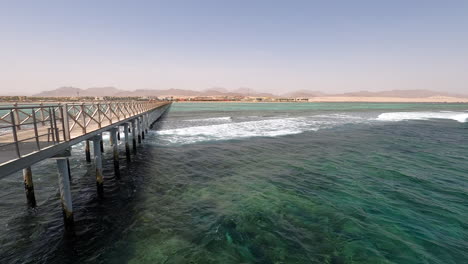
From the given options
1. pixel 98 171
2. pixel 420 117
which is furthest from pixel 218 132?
pixel 420 117

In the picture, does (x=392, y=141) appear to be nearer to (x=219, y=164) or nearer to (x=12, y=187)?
(x=219, y=164)

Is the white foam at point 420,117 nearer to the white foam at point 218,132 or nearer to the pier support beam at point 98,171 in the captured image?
the white foam at point 218,132

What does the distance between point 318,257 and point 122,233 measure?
7056 millimetres

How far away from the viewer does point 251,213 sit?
401 inches

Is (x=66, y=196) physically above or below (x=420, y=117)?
above

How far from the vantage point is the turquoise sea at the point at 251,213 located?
7.81 meters

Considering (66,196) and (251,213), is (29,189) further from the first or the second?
(251,213)

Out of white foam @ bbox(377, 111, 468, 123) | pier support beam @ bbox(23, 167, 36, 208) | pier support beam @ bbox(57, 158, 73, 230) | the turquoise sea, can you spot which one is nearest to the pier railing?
pier support beam @ bbox(57, 158, 73, 230)

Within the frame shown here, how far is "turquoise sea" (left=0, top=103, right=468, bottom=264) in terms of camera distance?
781cm

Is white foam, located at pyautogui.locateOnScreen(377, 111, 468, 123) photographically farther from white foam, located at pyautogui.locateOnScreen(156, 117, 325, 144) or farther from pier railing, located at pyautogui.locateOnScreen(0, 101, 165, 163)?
pier railing, located at pyautogui.locateOnScreen(0, 101, 165, 163)

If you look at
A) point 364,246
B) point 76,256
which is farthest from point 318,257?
point 76,256

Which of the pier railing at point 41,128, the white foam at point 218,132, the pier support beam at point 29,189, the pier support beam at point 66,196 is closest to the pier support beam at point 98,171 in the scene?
the pier railing at point 41,128

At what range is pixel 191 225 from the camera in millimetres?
9445

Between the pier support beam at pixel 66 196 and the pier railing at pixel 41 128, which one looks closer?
the pier railing at pixel 41 128
